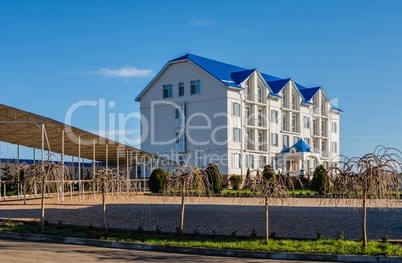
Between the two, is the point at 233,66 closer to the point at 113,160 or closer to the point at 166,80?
the point at 166,80

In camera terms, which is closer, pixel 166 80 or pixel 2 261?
pixel 2 261

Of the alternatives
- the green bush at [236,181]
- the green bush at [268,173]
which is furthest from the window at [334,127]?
the green bush at [268,173]

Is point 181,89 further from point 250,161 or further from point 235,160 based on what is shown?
point 250,161

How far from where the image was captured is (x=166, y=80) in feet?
178

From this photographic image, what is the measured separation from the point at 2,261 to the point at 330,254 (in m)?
6.93

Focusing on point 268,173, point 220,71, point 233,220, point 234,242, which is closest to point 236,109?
point 220,71

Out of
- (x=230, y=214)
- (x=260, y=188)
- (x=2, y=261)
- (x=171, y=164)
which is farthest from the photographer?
(x=171, y=164)

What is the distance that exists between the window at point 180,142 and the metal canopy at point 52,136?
424 inches

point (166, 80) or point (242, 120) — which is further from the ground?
point (166, 80)

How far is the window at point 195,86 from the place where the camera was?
51531mm

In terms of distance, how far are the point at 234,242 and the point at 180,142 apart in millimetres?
39238

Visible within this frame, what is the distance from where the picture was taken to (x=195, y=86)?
5188 centimetres

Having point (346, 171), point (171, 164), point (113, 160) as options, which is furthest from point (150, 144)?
point (346, 171)

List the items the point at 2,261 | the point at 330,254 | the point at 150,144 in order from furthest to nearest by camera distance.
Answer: the point at 150,144 < the point at 330,254 < the point at 2,261
